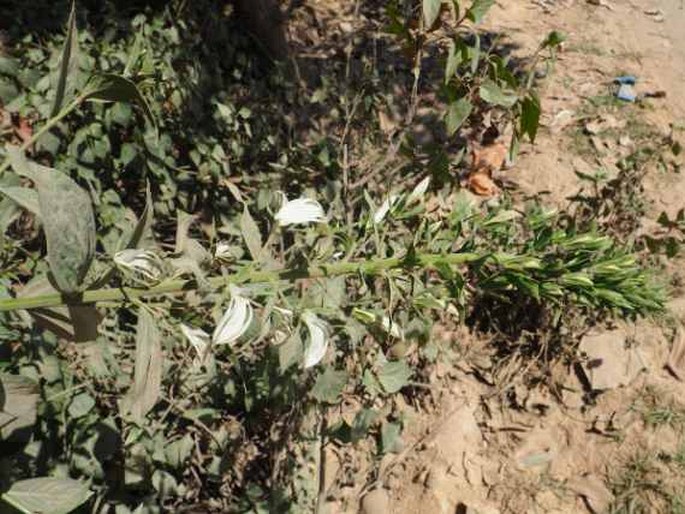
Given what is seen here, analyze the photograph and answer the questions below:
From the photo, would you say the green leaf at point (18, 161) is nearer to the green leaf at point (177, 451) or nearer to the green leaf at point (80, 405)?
the green leaf at point (80, 405)

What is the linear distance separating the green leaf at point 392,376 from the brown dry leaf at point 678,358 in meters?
1.55

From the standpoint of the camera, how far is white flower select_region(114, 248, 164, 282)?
1.04 m

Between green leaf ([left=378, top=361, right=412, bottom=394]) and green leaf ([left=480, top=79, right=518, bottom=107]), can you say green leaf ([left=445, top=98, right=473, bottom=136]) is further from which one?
green leaf ([left=378, top=361, right=412, bottom=394])

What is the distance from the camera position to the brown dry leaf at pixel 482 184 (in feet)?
11.4

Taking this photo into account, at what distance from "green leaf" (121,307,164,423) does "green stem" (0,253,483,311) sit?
5 centimetres

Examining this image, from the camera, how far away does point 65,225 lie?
89 centimetres

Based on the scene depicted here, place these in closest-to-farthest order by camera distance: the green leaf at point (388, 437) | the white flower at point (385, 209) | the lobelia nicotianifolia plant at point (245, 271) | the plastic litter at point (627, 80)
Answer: the lobelia nicotianifolia plant at point (245, 271)
the white flower at point (385, 209)
the green leaf at point (388, 437)
the plastic litter at point (627, 80)

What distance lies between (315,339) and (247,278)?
0.16m

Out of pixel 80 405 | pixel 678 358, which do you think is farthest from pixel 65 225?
pixel 678 358

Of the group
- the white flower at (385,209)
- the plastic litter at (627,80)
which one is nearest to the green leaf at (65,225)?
the white flower at (385,209)

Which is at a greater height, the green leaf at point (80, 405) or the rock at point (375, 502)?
the green leaf at point (80, 405)

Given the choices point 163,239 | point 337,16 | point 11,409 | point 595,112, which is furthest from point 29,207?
point 337,16

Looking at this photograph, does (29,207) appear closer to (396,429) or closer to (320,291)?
(320,291)

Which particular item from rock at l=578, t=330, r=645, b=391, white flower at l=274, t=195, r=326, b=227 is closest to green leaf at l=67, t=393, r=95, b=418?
white flower at l=274, t=195, r=326, b=227
